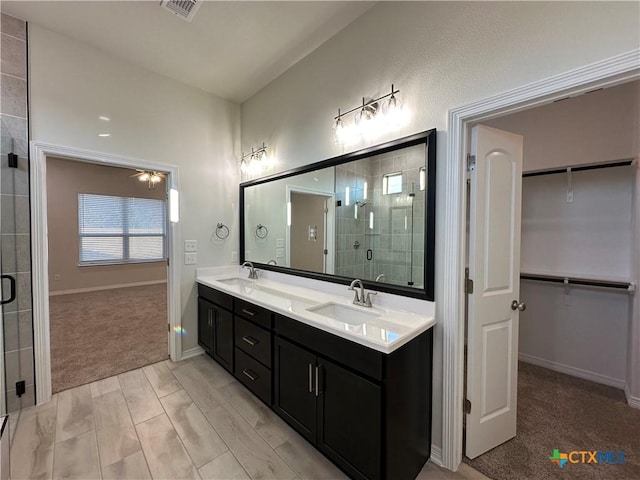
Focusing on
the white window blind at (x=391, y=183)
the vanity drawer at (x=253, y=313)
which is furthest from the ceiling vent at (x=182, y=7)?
the vanity drawer at (x=253, y=313)

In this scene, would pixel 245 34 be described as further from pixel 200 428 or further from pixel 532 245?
pixel 532 245

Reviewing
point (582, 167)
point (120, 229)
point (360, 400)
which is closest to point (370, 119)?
point (360, 400)

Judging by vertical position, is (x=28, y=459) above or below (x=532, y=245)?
below

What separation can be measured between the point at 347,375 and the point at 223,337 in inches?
62.1

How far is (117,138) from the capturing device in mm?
2555

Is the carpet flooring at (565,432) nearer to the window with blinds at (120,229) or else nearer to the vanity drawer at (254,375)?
the vanity drawer at (254,375)

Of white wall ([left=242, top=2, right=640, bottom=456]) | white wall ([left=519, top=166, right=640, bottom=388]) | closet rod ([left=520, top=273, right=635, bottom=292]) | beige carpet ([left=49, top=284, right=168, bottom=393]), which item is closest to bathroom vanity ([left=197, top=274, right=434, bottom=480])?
white wall ([left=242, top=2, right=640, bottom=456])

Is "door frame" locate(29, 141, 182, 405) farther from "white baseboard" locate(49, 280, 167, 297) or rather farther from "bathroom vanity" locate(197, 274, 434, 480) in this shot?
"white baseboard" locate(49, 280, 167, 297)

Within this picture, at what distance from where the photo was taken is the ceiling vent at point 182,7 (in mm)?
1919

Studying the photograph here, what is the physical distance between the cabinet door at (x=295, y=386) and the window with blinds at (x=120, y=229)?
6.35m

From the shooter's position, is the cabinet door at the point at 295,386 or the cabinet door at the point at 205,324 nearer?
the cabinet door at the point at 295,386

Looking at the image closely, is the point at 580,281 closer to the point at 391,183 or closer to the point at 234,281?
the point at 391,183

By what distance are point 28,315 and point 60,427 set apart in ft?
2.94

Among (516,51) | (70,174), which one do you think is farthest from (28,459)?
(70,174)
